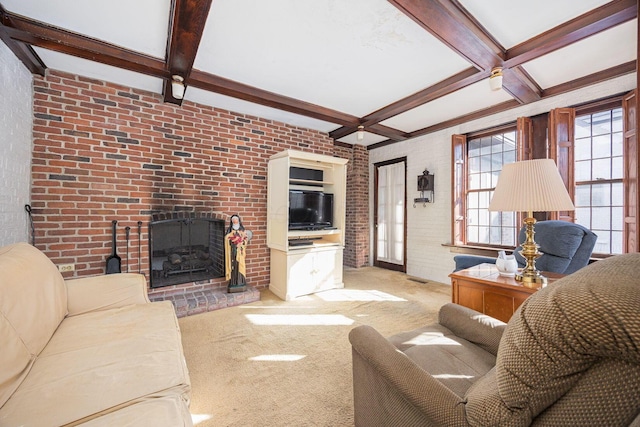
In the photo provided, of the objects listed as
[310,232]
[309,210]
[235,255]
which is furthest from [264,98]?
[235,255]

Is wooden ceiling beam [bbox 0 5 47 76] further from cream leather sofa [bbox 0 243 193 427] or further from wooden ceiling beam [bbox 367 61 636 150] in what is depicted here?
wooden ceiling beam [bbox 367 61 636 150]

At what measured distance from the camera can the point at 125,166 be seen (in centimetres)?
285

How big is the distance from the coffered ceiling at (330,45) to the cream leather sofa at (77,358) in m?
1.71

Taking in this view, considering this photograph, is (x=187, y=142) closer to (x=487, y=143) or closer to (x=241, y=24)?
(x=241, y=24)

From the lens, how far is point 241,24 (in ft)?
6.44

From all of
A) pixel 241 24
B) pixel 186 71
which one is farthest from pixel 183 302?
pixel 241 24

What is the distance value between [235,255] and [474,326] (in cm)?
265

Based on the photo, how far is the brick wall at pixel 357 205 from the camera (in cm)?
517

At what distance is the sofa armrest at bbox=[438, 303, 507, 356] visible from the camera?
1.26 m

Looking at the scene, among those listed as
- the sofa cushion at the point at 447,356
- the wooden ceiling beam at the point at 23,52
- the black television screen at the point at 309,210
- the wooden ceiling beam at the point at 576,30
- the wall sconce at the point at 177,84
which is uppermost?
the wooden ceiling beam at the point at 576,30

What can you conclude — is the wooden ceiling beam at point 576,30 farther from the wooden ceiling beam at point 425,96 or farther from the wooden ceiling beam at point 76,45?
the wooden ceiling beam at point 76,45

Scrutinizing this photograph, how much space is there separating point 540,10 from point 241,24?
7.07 ft

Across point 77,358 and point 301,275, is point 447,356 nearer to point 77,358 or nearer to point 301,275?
point 77,358

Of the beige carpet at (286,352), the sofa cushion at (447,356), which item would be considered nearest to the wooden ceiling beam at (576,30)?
the sofa cushion at (447,356)
